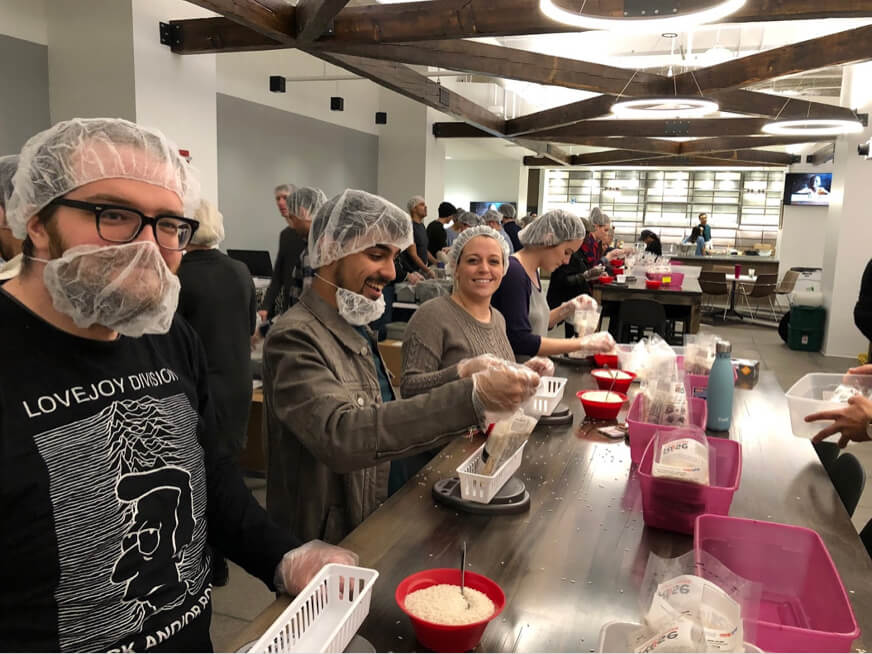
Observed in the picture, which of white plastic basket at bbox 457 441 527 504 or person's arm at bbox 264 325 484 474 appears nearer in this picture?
person's arm at bbox 264 325 484 474

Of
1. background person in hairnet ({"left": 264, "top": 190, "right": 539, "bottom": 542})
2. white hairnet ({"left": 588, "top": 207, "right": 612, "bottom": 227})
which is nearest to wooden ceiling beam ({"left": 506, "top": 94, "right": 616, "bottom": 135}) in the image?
white hairnet ({"left": 588, "top": 207, "right": 612, "bottom": 227})

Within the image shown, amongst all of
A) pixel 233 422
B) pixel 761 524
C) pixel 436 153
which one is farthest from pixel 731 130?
pixel 761 524

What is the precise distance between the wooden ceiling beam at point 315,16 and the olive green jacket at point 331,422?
2.50 m

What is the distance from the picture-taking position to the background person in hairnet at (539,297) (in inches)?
126

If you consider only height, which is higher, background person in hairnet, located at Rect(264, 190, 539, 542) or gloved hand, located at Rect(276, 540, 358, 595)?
background person in hairnet, located at Rect(264, 190, 539, 542)

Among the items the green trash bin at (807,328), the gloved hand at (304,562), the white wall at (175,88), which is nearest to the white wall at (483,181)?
the green trash bin at (807,328)

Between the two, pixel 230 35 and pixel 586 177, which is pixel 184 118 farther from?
pixel 586 177

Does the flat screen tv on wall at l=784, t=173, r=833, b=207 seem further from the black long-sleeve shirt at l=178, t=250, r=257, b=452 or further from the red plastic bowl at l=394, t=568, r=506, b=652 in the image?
the red plastic bowl at l=394, t=568, r=506, b=652

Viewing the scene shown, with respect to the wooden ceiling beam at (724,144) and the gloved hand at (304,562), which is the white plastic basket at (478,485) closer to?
the gloved hand at (304,562)

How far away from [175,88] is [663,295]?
15.5ft

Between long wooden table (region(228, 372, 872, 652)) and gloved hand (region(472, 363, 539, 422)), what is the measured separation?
0.31 metres

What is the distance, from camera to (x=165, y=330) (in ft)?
4.02

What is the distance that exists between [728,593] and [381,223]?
124 centimetres

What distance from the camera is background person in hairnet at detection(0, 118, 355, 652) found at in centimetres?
101
